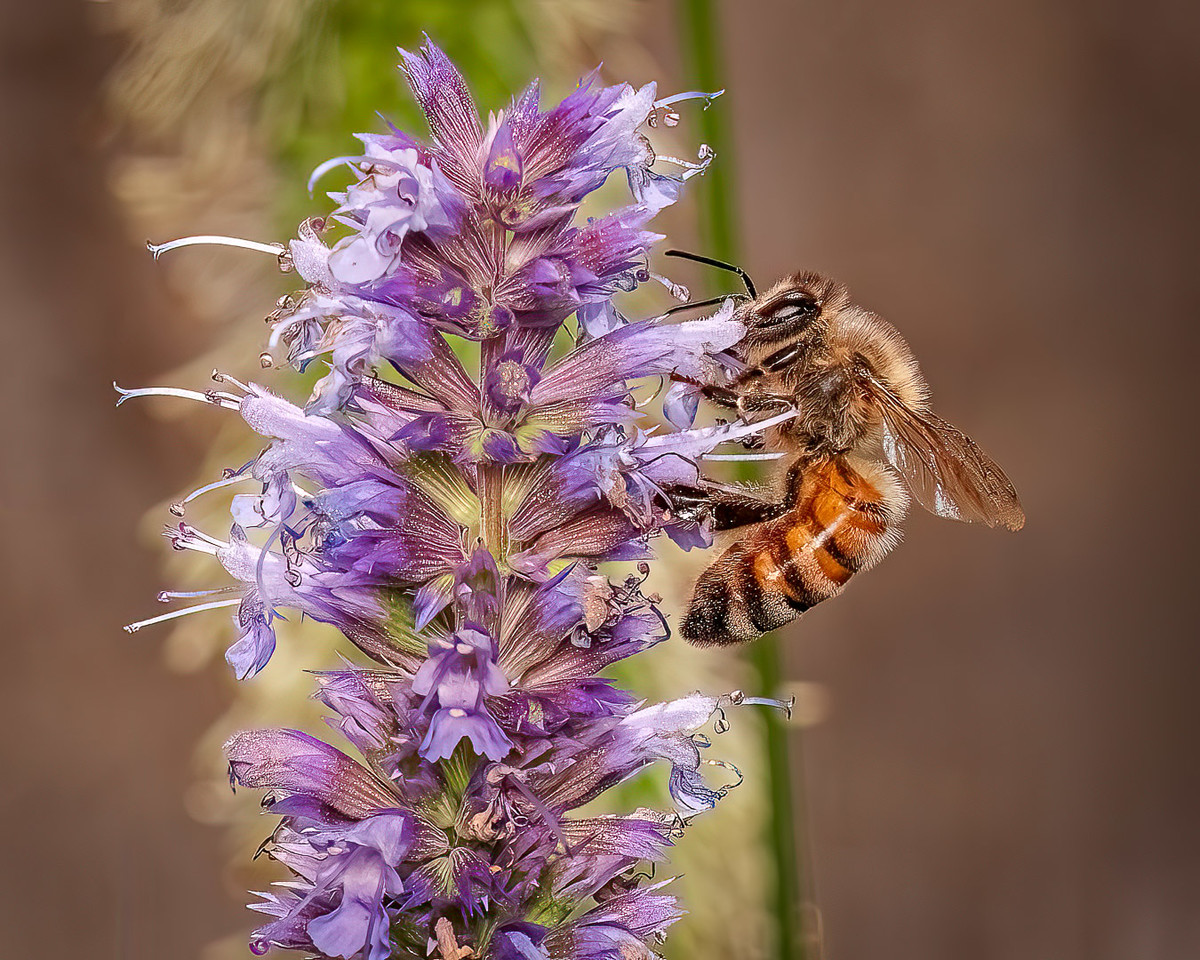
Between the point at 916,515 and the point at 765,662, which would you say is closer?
the point at 765,662

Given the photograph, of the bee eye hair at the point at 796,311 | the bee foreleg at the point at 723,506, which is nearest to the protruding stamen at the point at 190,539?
the bee foreleg at the point at 723,506

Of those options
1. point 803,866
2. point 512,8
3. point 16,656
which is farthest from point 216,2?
point 803,866

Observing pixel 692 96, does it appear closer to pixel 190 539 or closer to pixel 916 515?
pixel 190 539

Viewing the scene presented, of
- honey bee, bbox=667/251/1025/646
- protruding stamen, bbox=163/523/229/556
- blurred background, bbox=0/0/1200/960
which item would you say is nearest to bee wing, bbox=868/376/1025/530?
honey bee, bbox=667/251/1025/646

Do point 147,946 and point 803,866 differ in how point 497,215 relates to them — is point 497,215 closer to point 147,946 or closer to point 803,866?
point 803,866

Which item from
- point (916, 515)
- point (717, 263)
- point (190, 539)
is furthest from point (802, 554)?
point (916, 515)

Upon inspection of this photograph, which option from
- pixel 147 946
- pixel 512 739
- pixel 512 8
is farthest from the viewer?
pixel 147 946
